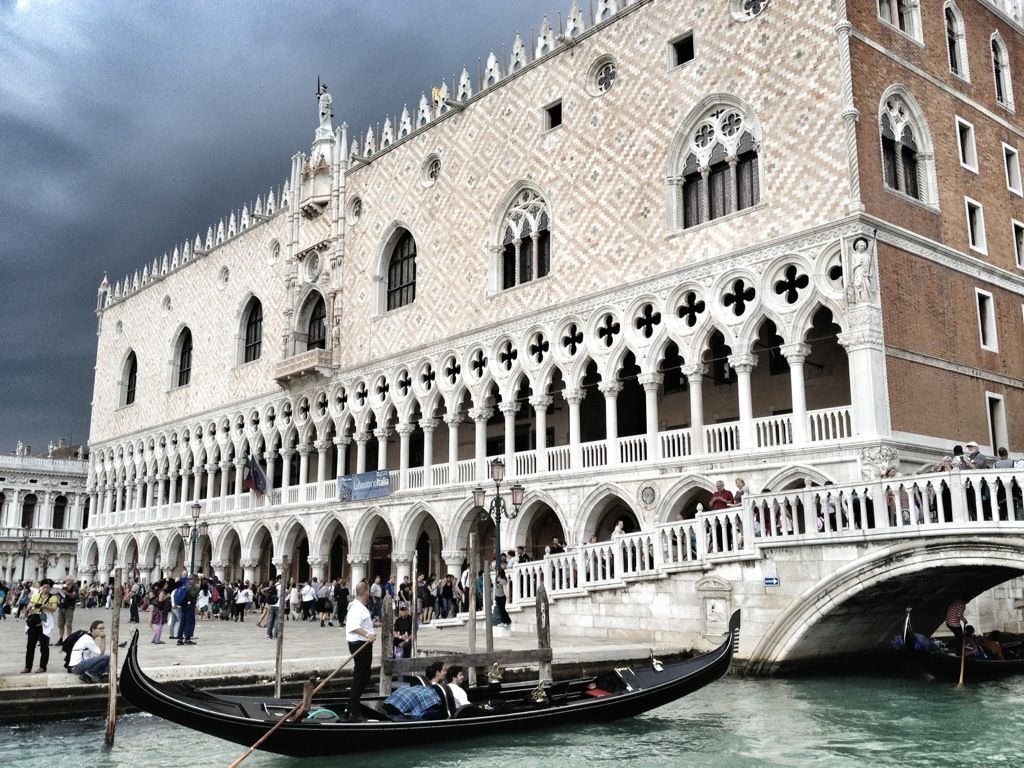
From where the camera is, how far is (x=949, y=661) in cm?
1104

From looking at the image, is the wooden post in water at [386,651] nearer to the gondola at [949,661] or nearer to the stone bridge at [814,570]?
the stone bridge at [814,570]

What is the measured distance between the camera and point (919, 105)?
15.7 meters

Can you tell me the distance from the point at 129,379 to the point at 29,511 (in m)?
16.4

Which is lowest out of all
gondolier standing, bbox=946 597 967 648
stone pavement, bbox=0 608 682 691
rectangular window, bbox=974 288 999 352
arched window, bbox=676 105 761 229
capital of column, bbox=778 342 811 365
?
stone pavement, bbox=0 608 682 691

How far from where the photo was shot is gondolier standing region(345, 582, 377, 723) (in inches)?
299

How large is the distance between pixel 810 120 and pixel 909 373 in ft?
13.1

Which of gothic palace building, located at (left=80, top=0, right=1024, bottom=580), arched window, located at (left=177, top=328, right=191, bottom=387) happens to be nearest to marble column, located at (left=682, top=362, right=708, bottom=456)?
gothic palace building, located at (left=80, top=0, right=1024, bottom=580)

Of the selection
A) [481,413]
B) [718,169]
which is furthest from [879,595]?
[481,413]

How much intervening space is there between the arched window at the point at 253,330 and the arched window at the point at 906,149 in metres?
18.3

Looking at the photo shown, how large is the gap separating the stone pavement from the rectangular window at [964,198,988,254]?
9019 mm

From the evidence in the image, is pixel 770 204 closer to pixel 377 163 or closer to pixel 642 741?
pixel 642 741

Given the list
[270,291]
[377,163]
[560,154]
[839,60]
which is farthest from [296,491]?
[839,60]

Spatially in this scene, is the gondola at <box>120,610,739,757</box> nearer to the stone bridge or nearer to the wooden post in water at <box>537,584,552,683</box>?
the wooden post in water at <box>537,584,552,683</box>

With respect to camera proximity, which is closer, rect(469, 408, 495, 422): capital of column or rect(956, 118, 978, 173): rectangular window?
rect(956, 118, 978, 173): rectangular window
